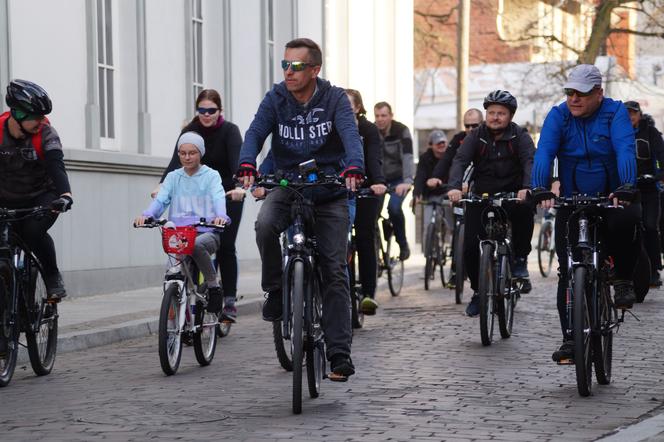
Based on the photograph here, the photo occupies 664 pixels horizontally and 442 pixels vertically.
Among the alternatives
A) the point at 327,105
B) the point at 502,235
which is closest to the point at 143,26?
the point at 502,235

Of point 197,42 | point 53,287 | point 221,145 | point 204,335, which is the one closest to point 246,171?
point 53,287

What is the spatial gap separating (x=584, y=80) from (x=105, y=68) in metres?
9.87

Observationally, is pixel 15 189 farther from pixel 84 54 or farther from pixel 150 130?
pixel 150 130

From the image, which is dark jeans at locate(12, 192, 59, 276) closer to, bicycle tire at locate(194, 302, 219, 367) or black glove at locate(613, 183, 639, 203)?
bicycle tire at locate(194, 302, 219, 367)

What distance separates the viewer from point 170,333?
9523 mm

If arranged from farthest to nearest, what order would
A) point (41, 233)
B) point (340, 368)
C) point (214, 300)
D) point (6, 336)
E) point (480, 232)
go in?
point (480, 232) < point (214, 300) < point (41, 233) < point (6, 336) < point (340, 368)

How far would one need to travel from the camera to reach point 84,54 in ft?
55.0

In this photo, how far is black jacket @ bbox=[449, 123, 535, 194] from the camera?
11.7 metres

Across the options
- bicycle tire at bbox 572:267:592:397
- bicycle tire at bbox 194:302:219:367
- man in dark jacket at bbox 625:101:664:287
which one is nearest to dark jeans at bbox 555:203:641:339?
bicycle tire at bbox 572:267:592:397

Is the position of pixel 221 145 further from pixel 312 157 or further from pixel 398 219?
pixel 398 219

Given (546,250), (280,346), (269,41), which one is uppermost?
(269,41)

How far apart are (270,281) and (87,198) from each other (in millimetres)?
A: 8406

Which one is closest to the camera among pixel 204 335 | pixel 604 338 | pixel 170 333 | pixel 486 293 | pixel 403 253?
pixel 604 338

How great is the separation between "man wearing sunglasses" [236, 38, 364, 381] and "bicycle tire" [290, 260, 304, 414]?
1.14 ft
